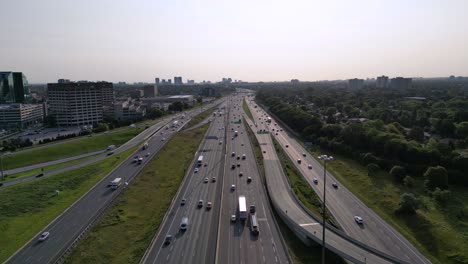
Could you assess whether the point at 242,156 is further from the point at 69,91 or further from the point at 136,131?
the point at 69,91

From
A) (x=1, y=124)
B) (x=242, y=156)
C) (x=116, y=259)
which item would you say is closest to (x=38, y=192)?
(x=116, y=259)

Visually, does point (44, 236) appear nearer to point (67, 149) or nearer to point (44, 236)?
point (44, 236)

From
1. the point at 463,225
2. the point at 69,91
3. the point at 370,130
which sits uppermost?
the point at 69,91

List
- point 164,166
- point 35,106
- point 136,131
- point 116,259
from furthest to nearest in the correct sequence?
1. point 35,106
2. point 136,131
3. point 164,166
4. point 116,259

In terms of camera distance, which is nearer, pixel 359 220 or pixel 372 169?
pixel 359 220

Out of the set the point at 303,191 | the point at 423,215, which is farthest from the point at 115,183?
the point at 423,215

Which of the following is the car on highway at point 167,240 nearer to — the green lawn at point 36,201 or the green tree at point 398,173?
the green lawn at point 36,201
